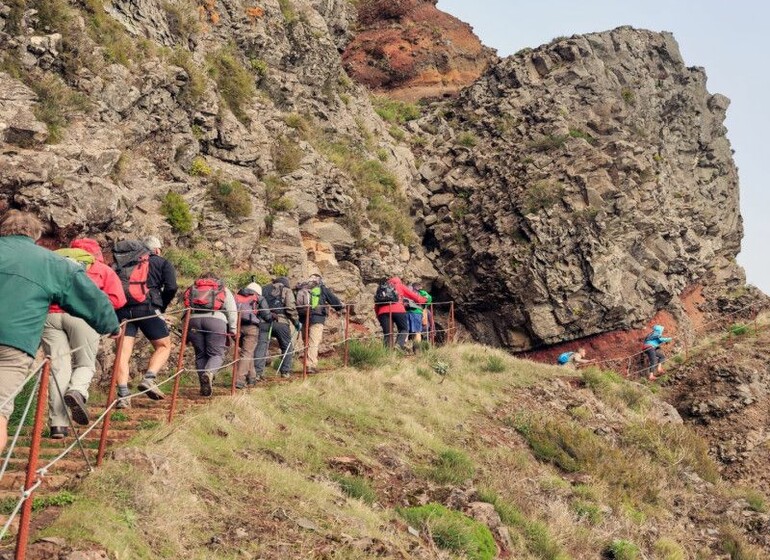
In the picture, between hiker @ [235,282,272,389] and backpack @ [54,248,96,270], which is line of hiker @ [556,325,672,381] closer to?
hiker @ [235,282,272,389]

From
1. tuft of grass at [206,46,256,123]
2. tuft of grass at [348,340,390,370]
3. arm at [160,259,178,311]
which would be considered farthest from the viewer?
tuft of grass at [206,46,256,123]

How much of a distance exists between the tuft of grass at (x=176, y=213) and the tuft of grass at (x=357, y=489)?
10475 mm

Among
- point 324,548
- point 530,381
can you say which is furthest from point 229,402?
point 530,381

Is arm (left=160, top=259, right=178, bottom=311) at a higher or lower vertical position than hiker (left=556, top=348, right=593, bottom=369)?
higher

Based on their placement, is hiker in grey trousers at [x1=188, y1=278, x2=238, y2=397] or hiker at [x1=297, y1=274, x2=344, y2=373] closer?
hiker in grey trousers at [x1=188, y1=278, x2=238, y2=397]

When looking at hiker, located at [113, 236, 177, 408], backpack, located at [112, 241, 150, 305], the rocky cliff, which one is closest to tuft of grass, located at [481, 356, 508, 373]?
the rocky cliff

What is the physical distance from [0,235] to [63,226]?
27.3ft

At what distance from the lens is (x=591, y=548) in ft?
29.6

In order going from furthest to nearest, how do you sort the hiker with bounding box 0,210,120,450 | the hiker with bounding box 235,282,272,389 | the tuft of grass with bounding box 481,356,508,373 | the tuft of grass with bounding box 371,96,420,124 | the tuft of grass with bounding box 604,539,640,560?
the tuft of grass with bounding box 371,96,420,124 → the tuft of grass with bounding box 481,356,508,373 → the hiker with bounding box 235,282,272,389 → the tuft of grass with bounding box 604,539,640,560 → the hiker with bounding box 0,210,120,450

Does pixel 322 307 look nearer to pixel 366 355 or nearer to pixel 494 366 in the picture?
pixel 366 355

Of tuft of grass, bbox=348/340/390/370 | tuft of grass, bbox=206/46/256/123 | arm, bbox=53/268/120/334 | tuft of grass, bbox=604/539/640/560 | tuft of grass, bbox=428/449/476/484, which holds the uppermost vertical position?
tuft of grass, bbox=206/46/256/123

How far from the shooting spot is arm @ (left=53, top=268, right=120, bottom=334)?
4926 millimetres

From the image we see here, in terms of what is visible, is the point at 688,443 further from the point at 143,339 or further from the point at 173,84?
the point at 173,84

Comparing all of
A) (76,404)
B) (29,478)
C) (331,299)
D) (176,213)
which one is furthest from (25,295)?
(176,213)
